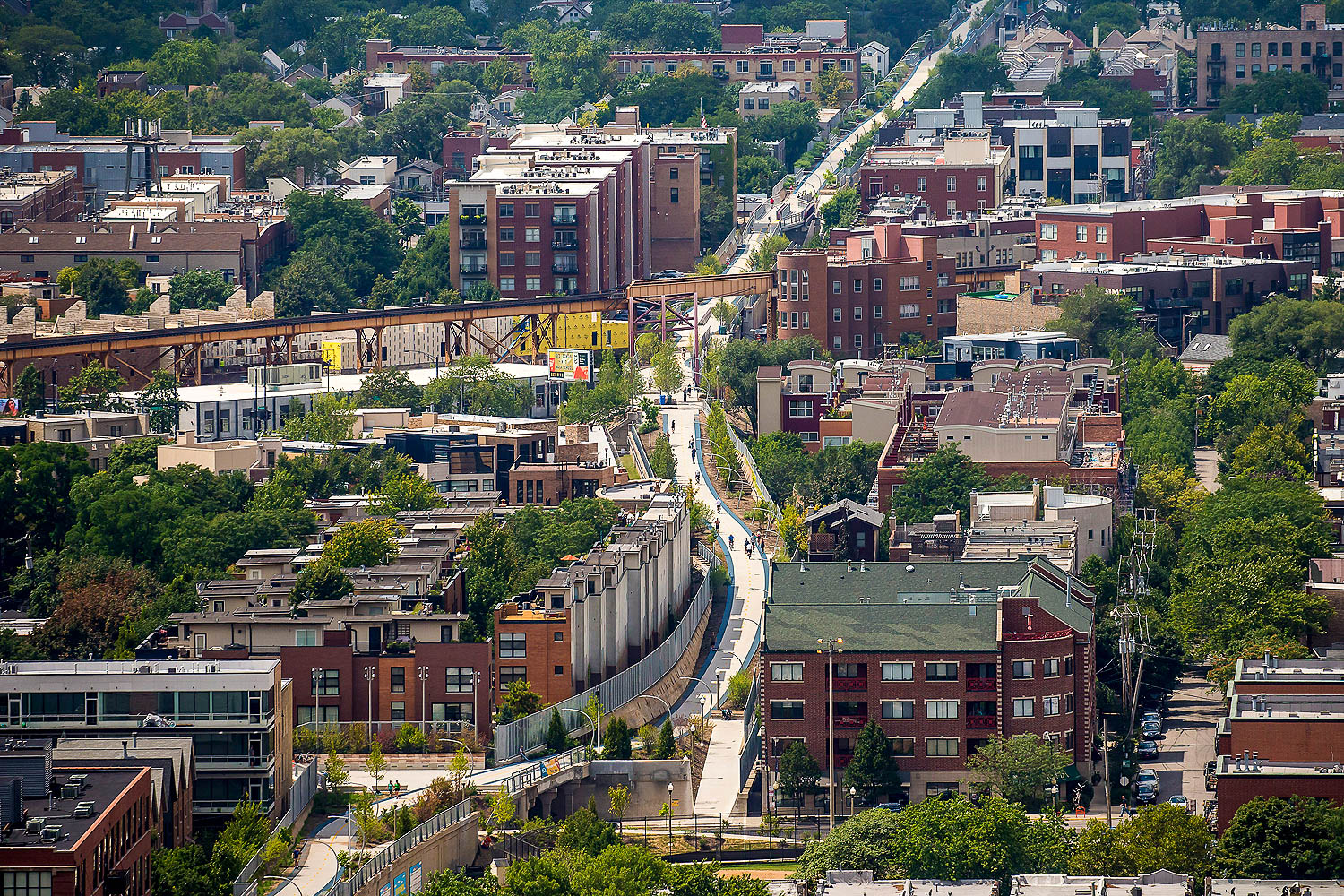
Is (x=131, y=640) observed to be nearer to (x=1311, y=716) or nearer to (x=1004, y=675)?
(x=1004, y=675)

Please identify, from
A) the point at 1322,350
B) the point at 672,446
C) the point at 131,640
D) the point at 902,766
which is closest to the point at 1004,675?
the point at 902,766

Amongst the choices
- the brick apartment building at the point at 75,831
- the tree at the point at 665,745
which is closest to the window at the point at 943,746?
the tree at the point at 665,745

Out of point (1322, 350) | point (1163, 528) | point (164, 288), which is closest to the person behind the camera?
point (1163, 528)

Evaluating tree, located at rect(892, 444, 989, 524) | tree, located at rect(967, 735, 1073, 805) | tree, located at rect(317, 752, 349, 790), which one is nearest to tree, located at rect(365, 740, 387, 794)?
tree, located at rect(317, 752, 349, 790)

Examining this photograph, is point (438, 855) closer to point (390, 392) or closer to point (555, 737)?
point (555, 737)

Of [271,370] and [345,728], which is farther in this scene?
[271,370]

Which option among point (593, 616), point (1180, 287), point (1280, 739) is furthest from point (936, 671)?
point (1180, 287)

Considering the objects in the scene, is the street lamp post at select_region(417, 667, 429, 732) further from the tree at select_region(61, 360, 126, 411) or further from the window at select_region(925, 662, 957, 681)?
the tree at select_region(61, 360, 126, 411)
